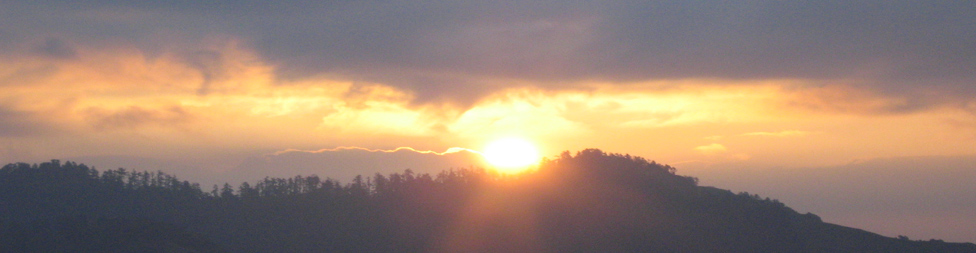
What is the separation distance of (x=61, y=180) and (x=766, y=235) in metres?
131

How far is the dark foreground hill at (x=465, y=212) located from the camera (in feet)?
390

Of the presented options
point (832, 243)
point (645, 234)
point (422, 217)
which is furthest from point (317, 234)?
point (832, 243)

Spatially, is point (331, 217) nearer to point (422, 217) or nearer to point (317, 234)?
point (317, 234)

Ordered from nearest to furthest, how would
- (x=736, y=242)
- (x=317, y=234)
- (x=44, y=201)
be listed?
(x=736, y=242) < (x=317, y=234) < (x=44, y=201)

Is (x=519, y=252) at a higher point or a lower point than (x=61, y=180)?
lower

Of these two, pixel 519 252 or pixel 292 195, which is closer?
pixel 519 252

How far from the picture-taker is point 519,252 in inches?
4601

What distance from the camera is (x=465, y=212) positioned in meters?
135

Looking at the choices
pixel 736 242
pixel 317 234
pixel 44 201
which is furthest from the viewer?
pixel 44 201

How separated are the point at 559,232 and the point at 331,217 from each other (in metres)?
42.0

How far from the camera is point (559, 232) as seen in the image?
12269cm

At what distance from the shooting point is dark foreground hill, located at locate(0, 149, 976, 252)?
390ft

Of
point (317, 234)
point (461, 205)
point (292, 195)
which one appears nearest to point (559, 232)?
point (461, 205)

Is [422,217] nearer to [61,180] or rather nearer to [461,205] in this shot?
[461,205]
